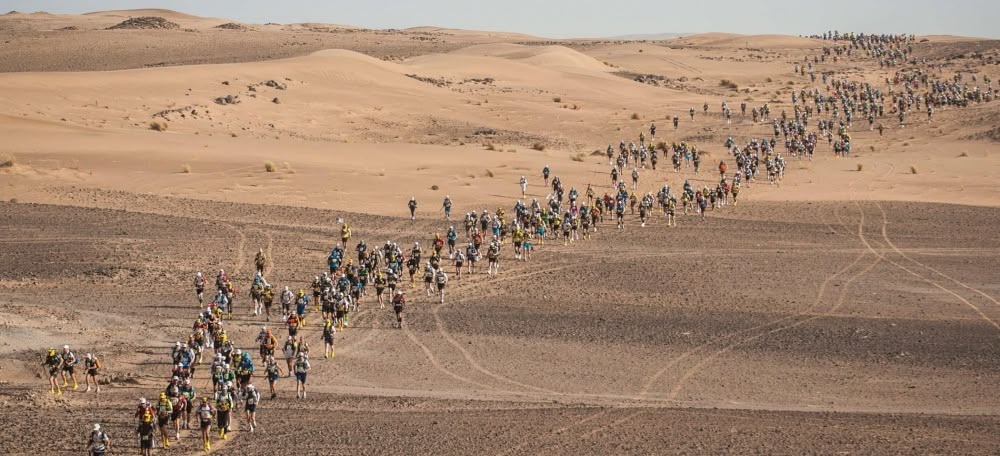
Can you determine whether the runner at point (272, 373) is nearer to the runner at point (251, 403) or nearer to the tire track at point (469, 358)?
the runner at point (251, 403)

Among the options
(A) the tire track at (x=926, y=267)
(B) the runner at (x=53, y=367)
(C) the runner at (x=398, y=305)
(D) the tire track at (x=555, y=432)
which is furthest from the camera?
(A) the tire track at (x=926, y=267)

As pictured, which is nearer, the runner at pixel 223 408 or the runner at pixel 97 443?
the runner at pixel 97 443

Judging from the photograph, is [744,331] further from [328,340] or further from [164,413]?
[164,413]

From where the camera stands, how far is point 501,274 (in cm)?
3684

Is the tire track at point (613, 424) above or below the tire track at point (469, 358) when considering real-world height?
above

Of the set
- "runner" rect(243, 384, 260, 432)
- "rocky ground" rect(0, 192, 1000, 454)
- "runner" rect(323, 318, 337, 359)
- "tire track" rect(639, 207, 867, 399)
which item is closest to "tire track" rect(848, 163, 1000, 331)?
"rocky ground" rect(0, 192, 1000, 454)

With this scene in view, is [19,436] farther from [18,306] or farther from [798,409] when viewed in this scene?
[798,409]

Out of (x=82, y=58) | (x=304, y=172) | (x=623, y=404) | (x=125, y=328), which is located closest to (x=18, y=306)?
(x=125, y=328)

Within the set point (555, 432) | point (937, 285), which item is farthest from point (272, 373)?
point (937, 285)

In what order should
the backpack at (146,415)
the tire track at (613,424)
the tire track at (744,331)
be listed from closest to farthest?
the backpack at (146,415)
the tire track at (613,424)
the tire track at (744,331)

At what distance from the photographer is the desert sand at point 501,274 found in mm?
23312

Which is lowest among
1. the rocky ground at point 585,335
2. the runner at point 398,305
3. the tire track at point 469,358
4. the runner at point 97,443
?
the tire track at point 469,358

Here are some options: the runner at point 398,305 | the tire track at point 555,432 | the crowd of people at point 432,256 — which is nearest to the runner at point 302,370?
the crowd of people at point 432,256

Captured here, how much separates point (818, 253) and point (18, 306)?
2331 centimetres
